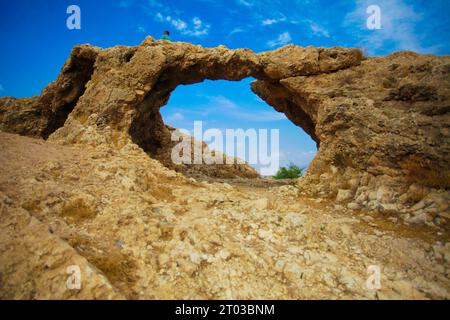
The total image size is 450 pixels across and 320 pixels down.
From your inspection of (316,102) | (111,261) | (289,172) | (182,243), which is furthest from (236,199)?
(289,172)

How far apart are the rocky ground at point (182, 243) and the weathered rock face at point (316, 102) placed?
1.66 m

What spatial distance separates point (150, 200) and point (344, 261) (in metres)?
Result: 4.63

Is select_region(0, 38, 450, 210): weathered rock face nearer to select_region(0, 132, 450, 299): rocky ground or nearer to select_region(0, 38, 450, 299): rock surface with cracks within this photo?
select_region(0, 38, 450, 299): rock surface with cracks

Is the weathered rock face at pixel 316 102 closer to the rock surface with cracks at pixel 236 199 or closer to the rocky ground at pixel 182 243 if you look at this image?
the rock surface with cracks at pixel 236 199

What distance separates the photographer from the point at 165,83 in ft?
40.8

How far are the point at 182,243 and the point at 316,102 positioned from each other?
7505 mm

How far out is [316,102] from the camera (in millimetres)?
10219

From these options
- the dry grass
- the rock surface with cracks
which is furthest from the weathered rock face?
the dry grass

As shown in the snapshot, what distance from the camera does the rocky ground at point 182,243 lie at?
14.2ft

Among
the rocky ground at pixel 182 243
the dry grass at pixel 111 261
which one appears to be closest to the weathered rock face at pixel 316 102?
the rocky ground at pixel 182 243

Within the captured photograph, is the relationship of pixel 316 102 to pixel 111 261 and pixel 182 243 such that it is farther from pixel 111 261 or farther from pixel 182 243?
pixel 111 261

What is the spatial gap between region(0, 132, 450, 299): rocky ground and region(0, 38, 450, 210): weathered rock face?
166 centimetres
